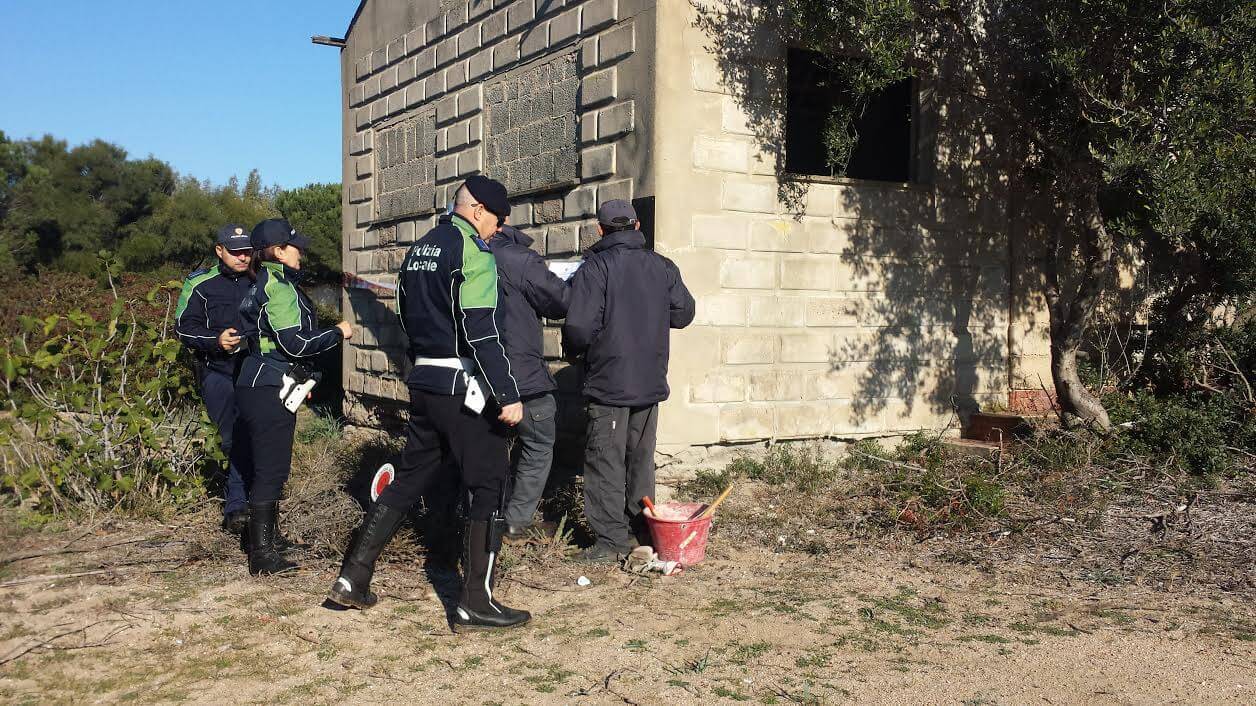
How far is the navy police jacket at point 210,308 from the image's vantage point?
20.4 feet

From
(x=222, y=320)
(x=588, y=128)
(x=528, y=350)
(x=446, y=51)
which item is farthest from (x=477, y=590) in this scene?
(x=446, y=51)

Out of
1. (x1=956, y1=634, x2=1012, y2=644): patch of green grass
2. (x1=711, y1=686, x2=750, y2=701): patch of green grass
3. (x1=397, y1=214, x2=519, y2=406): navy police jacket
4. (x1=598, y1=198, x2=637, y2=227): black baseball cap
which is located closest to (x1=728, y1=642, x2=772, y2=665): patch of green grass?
(x1=711, y1=686, x2=750, y2=701): patch of green grass

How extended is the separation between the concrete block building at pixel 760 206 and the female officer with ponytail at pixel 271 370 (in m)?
2.22

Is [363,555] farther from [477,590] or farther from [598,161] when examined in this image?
[598,161]

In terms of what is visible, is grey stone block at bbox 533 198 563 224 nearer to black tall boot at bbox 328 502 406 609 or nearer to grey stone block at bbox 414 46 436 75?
grey stone block at bbox 414 46 436 75

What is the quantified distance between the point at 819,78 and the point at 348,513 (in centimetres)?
451

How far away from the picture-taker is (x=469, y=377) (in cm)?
447

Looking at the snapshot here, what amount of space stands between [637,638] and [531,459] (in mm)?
1744

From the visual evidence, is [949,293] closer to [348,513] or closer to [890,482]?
[890,482]

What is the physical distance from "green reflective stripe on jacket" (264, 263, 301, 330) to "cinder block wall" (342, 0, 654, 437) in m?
2.28

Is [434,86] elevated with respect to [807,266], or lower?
elevated

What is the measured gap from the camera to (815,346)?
7.28m

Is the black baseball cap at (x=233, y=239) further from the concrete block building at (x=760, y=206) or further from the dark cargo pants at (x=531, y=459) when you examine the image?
the concrete block building at (x=760, y=206)

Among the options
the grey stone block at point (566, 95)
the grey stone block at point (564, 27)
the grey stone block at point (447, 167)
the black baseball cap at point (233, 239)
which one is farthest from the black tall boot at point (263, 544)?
the grey stone block at point (447, 167)
